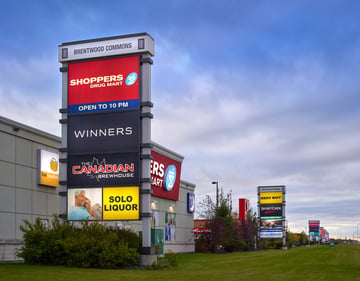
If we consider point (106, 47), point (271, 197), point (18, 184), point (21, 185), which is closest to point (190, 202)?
point (271, 197)

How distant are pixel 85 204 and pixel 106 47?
831 cm

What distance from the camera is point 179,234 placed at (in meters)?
62.0

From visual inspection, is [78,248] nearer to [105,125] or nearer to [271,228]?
[105,125]

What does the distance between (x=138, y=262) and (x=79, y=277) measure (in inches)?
278

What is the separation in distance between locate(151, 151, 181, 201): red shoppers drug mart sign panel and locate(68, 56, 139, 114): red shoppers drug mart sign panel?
21.4 meters

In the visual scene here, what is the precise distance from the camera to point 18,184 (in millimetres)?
33250

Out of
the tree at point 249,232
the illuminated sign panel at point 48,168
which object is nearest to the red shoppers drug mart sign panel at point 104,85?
the illuminated sign panel at point 48,168

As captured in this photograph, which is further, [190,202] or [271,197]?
[271,197]

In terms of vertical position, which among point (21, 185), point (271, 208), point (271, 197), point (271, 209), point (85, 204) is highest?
point (21, 185)

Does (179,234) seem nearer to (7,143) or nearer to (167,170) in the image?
(167,170)

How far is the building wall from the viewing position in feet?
105

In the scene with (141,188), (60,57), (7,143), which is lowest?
(141,188)

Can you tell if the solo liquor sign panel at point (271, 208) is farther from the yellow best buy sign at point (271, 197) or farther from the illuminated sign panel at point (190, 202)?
the illuminated sign panel at point (190, 202)

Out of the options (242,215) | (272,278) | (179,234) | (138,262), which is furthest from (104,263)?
(242,215)
